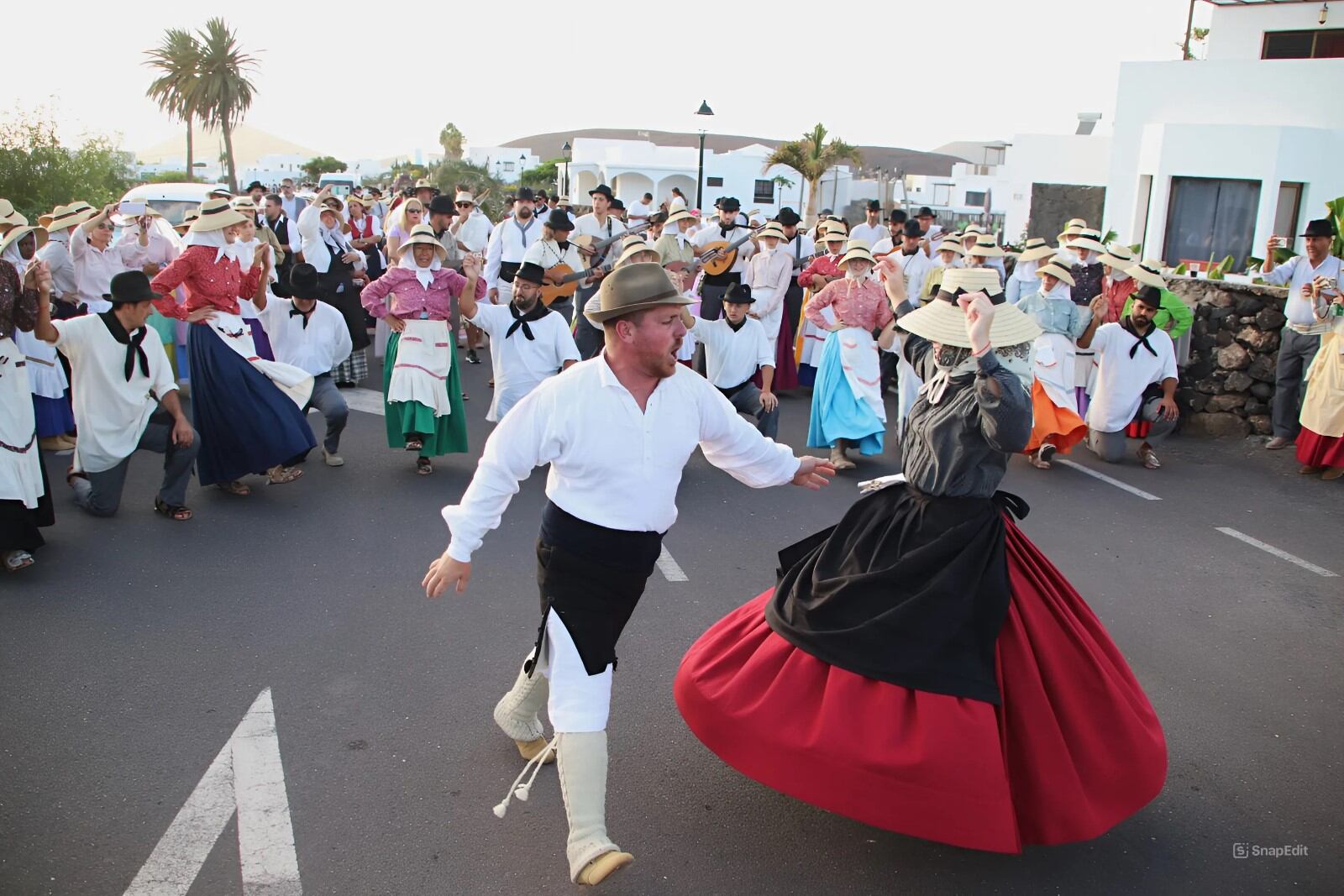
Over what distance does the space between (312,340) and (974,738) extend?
22.2ft

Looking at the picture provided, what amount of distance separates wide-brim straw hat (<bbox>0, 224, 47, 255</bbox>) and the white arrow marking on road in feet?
13.5

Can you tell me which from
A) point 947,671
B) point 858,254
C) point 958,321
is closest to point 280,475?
point 858,254

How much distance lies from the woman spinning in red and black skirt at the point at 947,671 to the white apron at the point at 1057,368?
563 centimetres

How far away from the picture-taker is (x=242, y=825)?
3.78 m

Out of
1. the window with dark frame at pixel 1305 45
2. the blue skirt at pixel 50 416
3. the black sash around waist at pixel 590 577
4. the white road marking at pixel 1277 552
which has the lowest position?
the white road marking at pixel 1277 552

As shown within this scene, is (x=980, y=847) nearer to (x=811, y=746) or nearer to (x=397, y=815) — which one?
(x=811, y=746)

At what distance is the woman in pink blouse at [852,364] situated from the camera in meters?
8.93

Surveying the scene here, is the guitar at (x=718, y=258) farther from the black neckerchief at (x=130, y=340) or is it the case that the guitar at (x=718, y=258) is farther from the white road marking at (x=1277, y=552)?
the black neckerchief at (x=130, y=340)

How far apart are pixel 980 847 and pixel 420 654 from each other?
A: 9.32 feet

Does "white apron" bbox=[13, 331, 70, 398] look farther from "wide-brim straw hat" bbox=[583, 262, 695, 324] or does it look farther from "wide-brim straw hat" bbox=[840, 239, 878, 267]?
"wide-brim straw hat" bbox=[583, 262, 695, 324]

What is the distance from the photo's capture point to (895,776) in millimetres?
3320

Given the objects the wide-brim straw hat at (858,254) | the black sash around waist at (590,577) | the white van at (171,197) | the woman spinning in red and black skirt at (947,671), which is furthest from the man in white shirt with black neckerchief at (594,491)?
the white van at (171,197)

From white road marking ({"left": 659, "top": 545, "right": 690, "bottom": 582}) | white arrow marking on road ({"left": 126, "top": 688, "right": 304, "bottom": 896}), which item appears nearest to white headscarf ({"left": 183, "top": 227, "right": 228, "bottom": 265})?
white road marking ({"left": 659, "top": 545, "right": 690, "bottom": 582})

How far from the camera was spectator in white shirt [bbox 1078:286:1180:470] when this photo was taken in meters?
9.72
